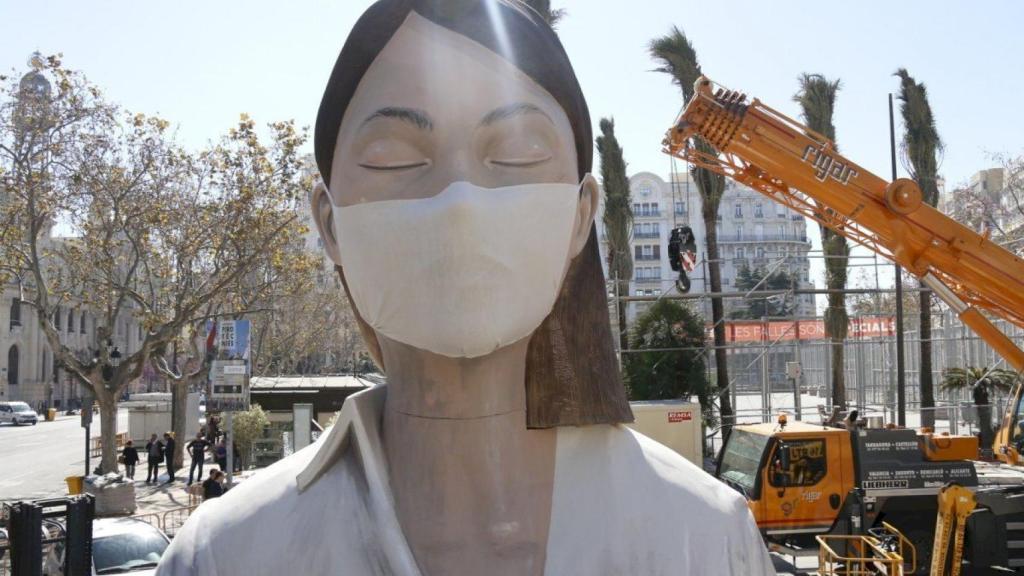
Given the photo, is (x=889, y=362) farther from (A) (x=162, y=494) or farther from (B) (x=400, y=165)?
(B) (x=400, y=165)

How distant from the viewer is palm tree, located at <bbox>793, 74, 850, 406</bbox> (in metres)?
18.7

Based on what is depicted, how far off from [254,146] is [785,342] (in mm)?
12097

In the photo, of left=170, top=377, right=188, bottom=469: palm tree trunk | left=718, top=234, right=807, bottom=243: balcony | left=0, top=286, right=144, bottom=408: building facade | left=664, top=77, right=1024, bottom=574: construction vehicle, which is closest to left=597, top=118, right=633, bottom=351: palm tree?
left=664, top=77, right=1024, bottom=574: construction vehicle

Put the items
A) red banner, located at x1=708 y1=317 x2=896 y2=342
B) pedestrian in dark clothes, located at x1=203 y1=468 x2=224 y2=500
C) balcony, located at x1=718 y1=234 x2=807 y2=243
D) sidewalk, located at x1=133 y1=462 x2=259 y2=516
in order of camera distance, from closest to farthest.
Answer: pedestrian in dark clothes, located at x1=203 y1=468 x2=224 y2=500 → sidewalk, located at x1=133 y1=462 x2=259 y2=516 → red banner, located at x1=708 y1=317 x2=896 y2=342 → balcony, located at x1=718 y1=234 x2=807 y2=243

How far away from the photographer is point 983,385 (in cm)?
2009

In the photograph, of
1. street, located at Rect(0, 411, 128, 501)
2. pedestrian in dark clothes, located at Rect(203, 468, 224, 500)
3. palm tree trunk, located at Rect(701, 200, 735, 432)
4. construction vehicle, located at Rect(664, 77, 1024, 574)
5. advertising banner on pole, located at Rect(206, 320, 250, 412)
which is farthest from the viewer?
street, located at Rect(0, 411, 128, 501)

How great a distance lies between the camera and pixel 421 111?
1.86 meters

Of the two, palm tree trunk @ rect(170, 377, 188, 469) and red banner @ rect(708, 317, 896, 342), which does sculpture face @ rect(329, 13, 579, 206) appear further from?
palm tree trunk @ rect(170, 377, 188, 469)

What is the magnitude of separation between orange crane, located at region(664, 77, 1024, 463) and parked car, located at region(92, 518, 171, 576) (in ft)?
23.4

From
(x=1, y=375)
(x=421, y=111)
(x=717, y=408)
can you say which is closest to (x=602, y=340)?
(x=421, y=111)

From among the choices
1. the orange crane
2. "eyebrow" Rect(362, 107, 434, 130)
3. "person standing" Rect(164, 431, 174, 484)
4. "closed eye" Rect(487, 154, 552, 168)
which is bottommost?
"person standing" Rect(164, 431, 174, 484)

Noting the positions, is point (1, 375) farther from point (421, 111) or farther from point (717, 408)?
point (421, 111)

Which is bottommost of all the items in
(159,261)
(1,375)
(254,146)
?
(1,375)

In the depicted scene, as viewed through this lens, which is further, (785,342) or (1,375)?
(1,375)
